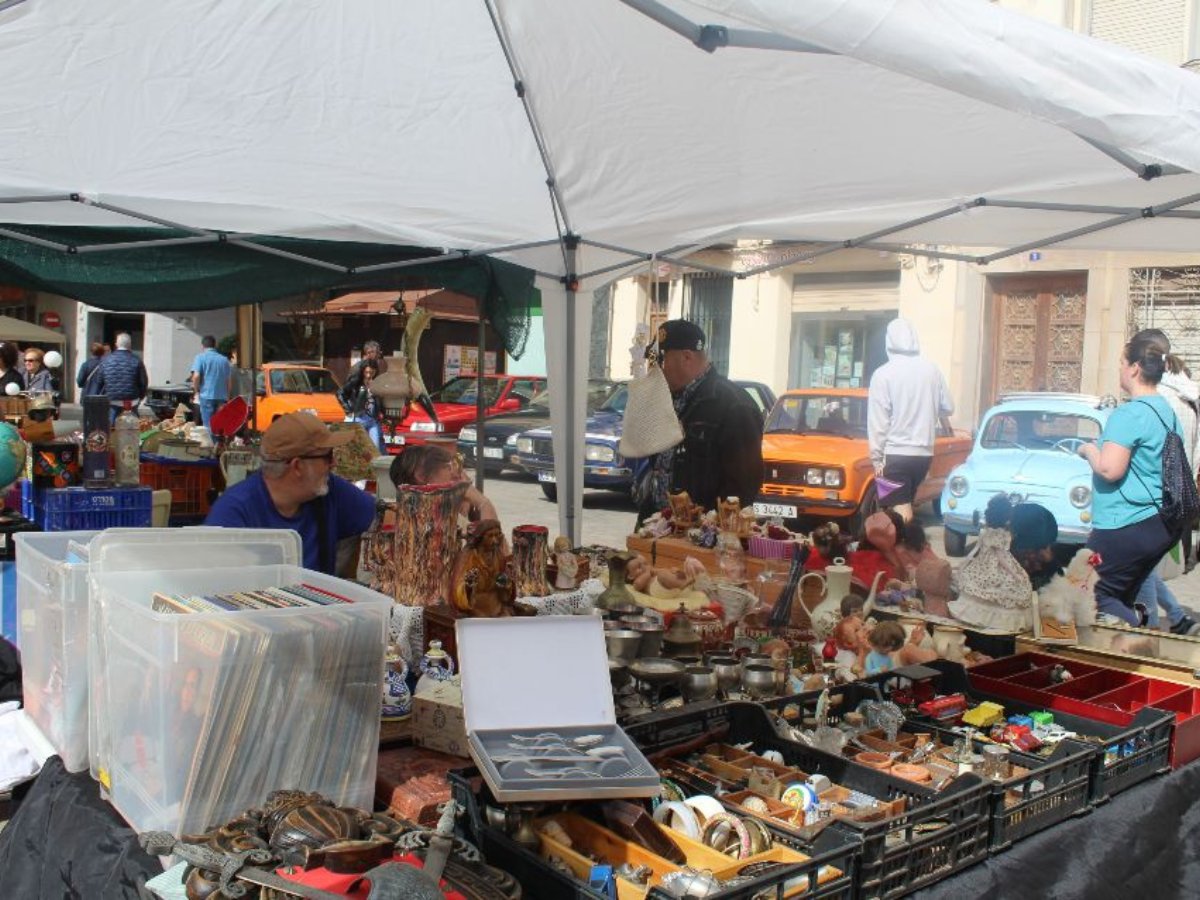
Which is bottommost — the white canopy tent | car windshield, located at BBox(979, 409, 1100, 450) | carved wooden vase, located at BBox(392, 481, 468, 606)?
carved wooden vase, located at BBox(392, 481, 468, 606)

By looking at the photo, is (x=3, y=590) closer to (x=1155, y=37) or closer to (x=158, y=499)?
(x=158, y=499)

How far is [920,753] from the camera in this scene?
2270 mm

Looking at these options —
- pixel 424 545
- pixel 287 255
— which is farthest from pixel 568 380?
pixel 424 545

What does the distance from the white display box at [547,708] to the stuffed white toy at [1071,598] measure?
6.78ft

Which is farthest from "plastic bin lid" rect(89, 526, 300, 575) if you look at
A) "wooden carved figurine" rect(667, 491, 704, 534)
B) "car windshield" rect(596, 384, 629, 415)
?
"car windshield" rect(596, 384, 629, 415)

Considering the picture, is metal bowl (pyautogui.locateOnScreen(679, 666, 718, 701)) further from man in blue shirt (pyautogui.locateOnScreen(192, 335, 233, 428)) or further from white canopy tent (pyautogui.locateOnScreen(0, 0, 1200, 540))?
man in blue shirt (pyautogui.locateOnScreen(192, 335, 233, 428))

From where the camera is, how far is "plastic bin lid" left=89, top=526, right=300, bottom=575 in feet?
6.12

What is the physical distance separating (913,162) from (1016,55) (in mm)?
1861

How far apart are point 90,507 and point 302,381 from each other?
10512 millimetres

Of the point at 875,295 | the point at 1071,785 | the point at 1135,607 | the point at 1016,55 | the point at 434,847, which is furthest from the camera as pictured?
the point at 875,295

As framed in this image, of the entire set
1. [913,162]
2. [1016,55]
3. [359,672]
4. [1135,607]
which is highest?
[913,162]

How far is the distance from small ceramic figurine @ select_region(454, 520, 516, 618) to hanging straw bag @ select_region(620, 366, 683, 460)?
2.47 metres

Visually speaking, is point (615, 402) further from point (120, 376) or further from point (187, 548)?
point (187, 548)

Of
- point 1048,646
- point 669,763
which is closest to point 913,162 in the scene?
point 1048,646
